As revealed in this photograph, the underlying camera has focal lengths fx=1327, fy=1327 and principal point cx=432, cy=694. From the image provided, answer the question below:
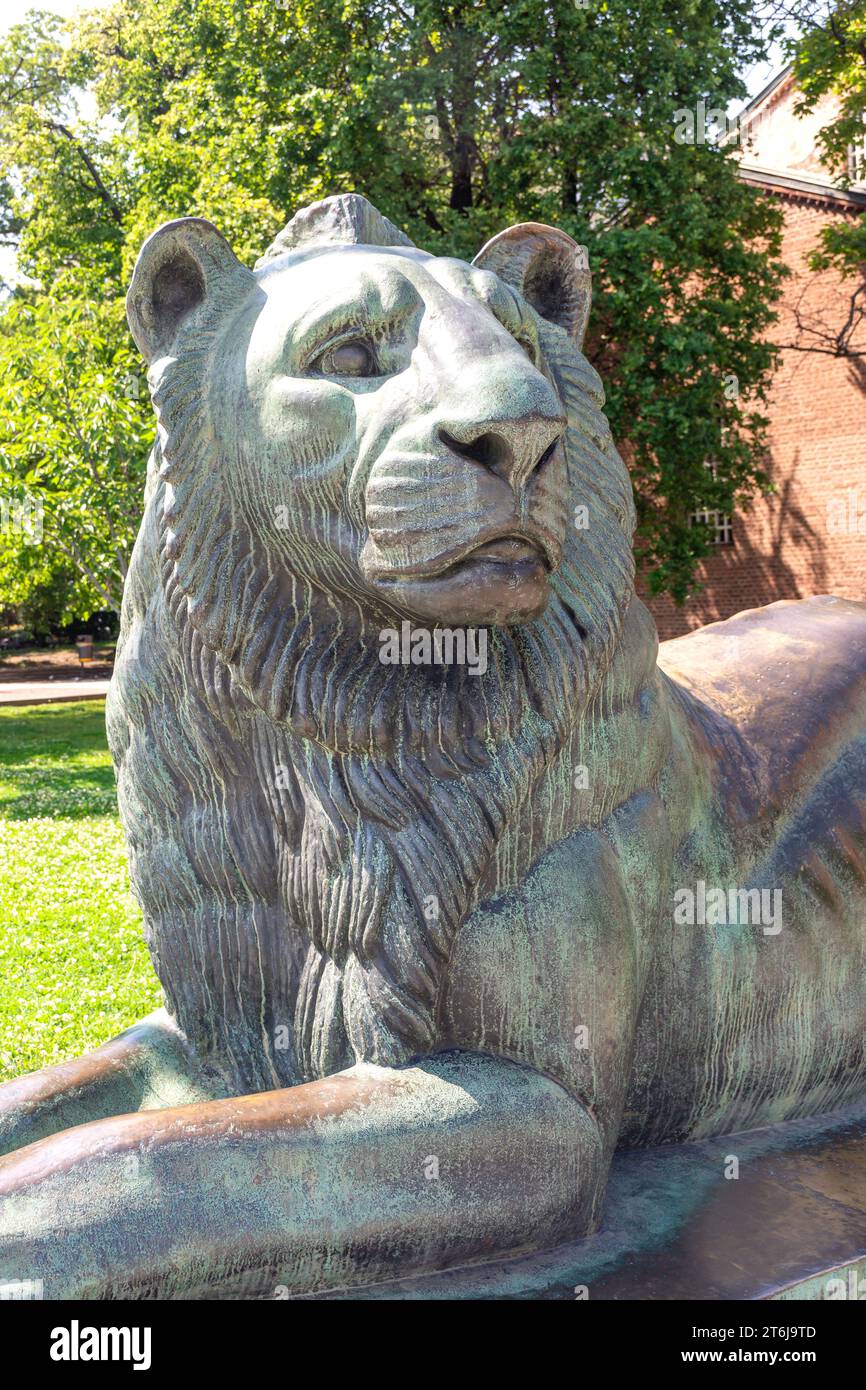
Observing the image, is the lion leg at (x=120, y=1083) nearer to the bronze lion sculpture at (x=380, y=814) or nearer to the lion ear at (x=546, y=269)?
the bronze lion sculpture at (x=380, y=814)

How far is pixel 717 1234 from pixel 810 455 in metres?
22.2

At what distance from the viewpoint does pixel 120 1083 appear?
2246mm

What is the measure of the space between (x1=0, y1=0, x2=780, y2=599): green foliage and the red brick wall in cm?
349

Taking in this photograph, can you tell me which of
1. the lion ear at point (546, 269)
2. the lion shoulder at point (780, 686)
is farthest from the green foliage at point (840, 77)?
the lion ear at point (546, 269)

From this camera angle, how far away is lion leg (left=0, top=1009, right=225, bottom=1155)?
219 cm

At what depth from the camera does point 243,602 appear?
1.92m

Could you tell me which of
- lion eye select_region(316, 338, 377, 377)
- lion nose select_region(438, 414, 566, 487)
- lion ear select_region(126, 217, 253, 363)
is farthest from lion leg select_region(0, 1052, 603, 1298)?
lion ear select_region(126, 217, 253, 363)

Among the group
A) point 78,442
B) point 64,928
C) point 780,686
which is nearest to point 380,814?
point 780,686

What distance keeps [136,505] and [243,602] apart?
1278 centimetres

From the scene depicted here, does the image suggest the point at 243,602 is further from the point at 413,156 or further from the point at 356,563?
the point at 413,156

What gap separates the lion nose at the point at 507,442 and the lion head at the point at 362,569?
0.11ft

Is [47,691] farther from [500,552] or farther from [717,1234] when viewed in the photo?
[500,552]

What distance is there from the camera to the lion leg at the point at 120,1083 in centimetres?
219

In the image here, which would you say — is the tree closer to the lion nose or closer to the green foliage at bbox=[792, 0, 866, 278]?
the green foliage at bbox=[792, 0, 866, 278]
